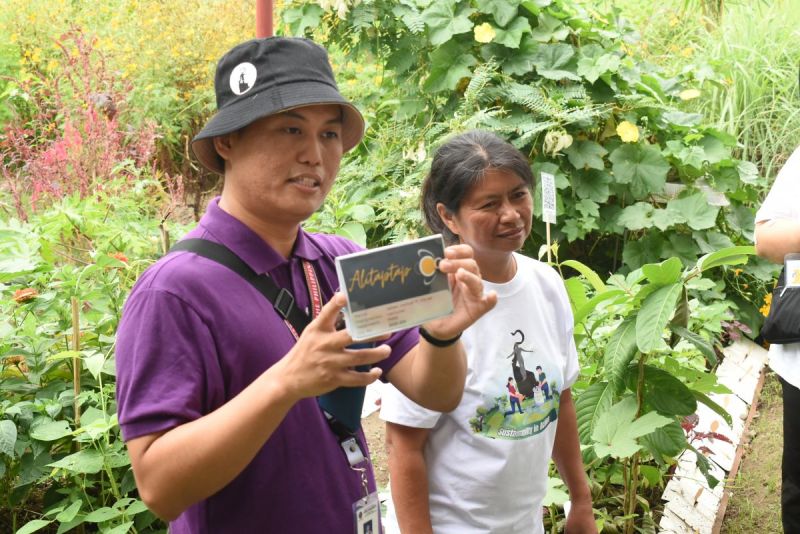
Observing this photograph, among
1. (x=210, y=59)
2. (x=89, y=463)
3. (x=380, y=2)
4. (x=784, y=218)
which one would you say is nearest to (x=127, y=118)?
(x=210, y=59)

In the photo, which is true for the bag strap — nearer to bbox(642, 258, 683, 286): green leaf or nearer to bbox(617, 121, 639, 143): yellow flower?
bbox(642, 258, 683, 286): green leaf

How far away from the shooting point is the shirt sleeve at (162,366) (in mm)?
1237

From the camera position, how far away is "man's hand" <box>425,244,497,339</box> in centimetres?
135

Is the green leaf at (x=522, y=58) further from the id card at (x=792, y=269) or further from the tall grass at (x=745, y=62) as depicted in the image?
the id card at (x=792, y=269)

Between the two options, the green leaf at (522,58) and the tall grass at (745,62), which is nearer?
the green leaf at (522,58)

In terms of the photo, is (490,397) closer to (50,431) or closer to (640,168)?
(50,431)

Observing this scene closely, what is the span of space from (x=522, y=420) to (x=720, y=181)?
3.83m

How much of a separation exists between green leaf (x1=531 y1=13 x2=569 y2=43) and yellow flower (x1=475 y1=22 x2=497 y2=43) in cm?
32

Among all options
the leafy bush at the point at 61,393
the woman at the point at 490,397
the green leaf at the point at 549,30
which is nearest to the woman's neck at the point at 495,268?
the woman at the point at 490,397

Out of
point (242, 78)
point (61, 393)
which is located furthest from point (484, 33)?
point (242, 78)

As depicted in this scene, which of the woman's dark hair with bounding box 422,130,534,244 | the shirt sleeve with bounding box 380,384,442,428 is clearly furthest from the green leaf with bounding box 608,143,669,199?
the shirt sleeve with bounding box 380,384,442,428

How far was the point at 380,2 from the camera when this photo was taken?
16.5 ft

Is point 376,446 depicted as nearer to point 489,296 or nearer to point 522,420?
point 522,420

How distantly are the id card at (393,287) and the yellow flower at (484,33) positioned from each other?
12.5 feet
